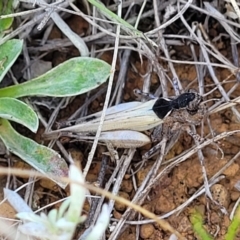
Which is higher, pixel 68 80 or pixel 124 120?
pixel 68 80

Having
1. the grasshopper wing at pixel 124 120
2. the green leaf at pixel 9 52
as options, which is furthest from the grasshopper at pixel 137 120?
the green leaf at pixel 9 52

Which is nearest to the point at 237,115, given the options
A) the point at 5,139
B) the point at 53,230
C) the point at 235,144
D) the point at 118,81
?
the point at 235,144

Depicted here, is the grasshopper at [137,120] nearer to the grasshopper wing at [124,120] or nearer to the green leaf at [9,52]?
the grasshopper wing at [124,120]

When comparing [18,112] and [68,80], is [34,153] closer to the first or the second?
[18,112]

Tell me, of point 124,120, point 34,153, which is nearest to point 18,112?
point 34,153

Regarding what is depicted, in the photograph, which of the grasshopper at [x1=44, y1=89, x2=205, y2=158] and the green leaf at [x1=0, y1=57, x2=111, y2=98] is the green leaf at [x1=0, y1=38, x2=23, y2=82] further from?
the grasshopper at [x1=44, y1=89, x2=205, y2=158]

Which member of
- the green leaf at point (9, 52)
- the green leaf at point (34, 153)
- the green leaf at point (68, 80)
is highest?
the green leaf at point (9, 52)
